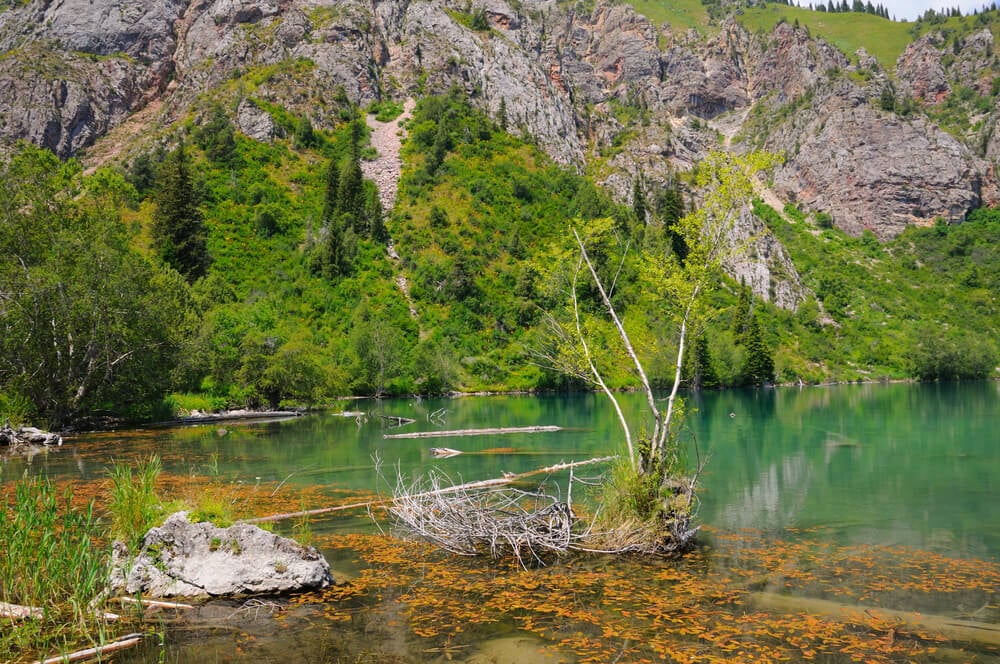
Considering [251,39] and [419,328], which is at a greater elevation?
[251,39]

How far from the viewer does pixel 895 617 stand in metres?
10.8

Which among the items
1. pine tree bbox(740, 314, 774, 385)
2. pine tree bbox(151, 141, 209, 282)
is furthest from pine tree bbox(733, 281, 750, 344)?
pine tree bbox(151, 141, 209, 282)

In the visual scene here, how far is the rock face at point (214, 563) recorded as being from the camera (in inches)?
442

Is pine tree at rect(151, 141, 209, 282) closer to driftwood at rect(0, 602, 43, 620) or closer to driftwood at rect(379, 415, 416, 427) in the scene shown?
driftwood at rect(379, 415, 416, 427)

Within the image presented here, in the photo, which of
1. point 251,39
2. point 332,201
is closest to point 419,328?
point 332,201

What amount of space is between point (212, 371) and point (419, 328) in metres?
33.6

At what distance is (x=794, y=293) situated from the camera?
121250 mm

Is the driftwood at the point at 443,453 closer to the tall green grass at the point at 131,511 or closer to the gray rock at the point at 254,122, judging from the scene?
the tall green grass at the point at 131,511

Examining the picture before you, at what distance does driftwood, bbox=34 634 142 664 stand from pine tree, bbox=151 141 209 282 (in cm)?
6582

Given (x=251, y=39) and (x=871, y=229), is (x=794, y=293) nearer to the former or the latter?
(x=871, y=229)

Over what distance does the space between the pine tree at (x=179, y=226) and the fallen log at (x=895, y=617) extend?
2705 inches

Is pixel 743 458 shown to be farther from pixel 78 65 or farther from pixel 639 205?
pixel 78 65

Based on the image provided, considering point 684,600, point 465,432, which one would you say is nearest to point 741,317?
point 465,432

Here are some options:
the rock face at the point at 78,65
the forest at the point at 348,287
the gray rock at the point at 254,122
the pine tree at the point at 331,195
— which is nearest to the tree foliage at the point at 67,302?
the forest at the point at 348,287
